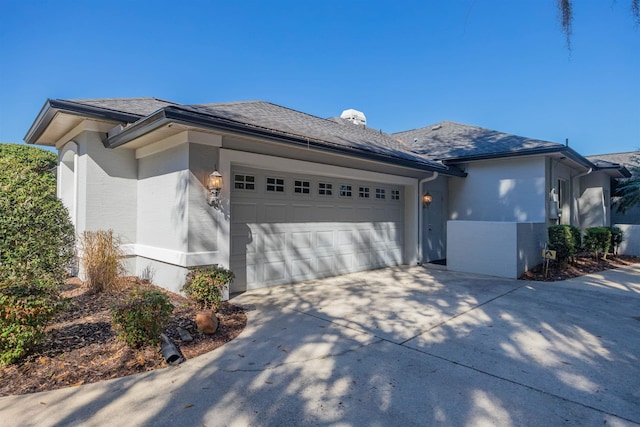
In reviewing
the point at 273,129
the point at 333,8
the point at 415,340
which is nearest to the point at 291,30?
the point at 333,8

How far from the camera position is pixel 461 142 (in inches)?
468

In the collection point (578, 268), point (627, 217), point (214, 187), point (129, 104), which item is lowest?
point (578, 268)

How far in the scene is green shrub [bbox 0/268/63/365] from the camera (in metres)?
2.99

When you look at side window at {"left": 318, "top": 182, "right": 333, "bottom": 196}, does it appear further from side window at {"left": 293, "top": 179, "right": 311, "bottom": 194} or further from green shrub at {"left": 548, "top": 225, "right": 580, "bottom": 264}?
green shrub at {"left": 548, "top": 225, "right": 580, "bottom": 264}

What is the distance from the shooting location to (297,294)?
6.21m

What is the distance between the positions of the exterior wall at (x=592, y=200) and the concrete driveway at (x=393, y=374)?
9.98 metres

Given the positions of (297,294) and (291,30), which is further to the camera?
(291,30)

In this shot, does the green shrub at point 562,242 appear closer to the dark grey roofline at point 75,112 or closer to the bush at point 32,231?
the bush at point 32,231

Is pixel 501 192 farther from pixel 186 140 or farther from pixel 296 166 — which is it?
pixel 186 140

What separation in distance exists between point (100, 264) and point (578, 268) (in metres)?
11.0

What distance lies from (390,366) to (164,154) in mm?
5250

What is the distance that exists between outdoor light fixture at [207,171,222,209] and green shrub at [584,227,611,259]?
10.5 metres

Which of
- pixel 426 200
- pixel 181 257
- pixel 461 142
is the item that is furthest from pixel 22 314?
pixel 461 142

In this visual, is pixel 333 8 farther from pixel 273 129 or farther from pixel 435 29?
pixel 273 129
